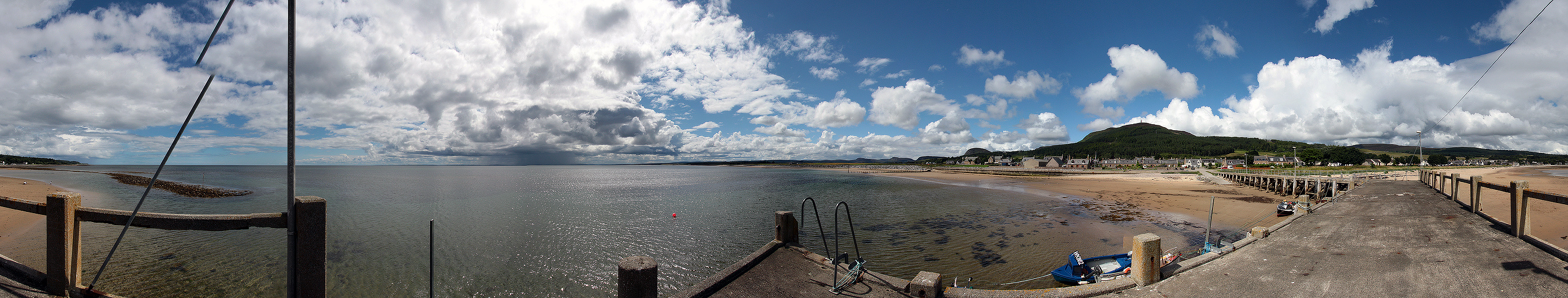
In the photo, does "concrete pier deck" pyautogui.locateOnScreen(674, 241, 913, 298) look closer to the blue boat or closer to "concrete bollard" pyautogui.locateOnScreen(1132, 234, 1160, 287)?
"concrete bollard" pyautogui.locateOnScreen(1132, 234, 1160, 287)

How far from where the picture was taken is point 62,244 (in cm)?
473

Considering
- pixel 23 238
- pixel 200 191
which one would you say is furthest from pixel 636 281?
pixel 200 191

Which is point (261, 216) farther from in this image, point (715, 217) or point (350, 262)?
point (715, 217)

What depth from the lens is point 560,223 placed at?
886 inches

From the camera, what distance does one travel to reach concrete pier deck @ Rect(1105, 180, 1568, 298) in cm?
628

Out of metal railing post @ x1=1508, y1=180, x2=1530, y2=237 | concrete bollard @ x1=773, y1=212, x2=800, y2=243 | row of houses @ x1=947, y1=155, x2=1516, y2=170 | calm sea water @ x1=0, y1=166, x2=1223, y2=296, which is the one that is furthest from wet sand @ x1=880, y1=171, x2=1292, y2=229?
row of houses @ x1=947, y1=155, x2=1516, y2=170

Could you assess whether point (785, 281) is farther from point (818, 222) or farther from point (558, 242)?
point (558, 242)

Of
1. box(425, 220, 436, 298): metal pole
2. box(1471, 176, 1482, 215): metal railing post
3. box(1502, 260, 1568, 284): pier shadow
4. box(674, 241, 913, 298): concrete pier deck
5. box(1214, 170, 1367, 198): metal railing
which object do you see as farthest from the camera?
box(1214, 170, 1367, 198): metal railing

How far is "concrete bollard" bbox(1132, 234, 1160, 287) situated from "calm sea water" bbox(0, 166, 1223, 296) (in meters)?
5.19

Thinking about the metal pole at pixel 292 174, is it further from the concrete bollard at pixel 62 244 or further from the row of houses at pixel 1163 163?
the row of houses at pixel 1163 163

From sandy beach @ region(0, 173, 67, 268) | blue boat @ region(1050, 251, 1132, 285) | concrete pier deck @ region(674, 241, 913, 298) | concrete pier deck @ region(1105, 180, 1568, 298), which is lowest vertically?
blue boat @ region(1050, 251, 1132, 285)

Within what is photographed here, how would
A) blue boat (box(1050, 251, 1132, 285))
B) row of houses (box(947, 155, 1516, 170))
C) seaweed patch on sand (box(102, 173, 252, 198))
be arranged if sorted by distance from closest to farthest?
1. blue boat (box(1050, 251, 1132, 285))
2. seaweed patch on sand (box(102, 173, 252, 198))
3. row of houses (box(947, 155, 1516, 170))

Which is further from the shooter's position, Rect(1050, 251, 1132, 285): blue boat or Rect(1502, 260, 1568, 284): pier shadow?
Rect(1050, 251, 1132, 285): blue boat

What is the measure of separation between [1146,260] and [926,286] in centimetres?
314
